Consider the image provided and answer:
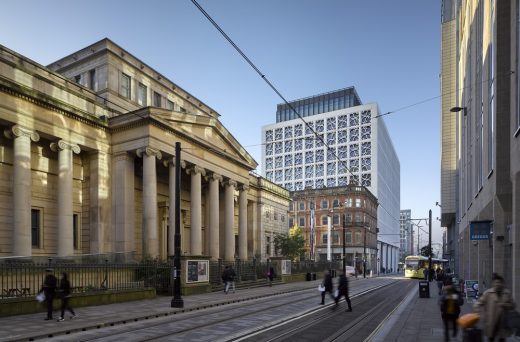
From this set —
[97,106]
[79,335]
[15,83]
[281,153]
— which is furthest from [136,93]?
[281,153]

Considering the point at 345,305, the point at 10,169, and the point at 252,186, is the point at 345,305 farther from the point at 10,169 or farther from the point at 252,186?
the point at 252,186

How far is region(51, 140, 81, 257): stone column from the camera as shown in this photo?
27469mm

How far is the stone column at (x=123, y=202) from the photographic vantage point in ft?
102

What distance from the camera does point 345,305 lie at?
70.7 feet

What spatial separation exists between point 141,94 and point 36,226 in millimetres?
14620

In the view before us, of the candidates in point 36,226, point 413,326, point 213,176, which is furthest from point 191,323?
point 213,176

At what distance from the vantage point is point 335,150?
332 ft

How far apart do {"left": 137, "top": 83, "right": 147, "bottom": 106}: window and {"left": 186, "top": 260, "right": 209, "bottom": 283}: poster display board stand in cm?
1665

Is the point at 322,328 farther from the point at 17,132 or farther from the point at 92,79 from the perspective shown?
the point at 92,79

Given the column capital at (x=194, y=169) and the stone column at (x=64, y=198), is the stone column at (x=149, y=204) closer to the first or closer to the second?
the stone column at (x=64, y=198)

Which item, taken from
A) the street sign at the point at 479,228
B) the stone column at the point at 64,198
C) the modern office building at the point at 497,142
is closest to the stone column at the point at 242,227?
the stone column at the point at 64,198

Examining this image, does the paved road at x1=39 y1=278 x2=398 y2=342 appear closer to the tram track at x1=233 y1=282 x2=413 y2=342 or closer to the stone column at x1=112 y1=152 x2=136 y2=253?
the tram track at x1=233 y1=282 x2=413 y2=342

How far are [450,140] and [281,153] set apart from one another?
52.4 meters

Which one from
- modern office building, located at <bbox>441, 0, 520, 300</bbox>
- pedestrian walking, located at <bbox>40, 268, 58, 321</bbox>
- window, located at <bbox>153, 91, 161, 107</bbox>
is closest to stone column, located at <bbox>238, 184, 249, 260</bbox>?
window, located at <bbox>153, 91, 161, 107</bbox>
